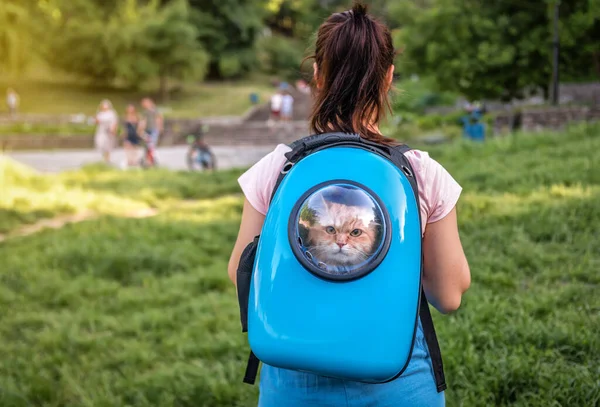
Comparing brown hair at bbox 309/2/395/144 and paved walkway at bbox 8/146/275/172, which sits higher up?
brown hair at bbox 309/2/395/144

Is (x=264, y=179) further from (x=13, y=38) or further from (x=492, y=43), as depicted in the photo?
(x=13, y=38)

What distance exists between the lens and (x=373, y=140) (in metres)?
1.50

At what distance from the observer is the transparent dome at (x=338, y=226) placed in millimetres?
1301

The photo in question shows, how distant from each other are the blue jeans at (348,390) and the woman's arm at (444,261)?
0.57 feet

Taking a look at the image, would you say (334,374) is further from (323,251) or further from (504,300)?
(504,300)

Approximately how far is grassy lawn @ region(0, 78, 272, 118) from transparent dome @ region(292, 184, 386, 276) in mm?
29312

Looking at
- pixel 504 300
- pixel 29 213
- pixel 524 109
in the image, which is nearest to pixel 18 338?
pixel 504 300

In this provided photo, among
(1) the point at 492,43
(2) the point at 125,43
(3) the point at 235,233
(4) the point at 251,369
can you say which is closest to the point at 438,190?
(4) the point at 251,369

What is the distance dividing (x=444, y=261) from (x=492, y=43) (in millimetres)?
16841

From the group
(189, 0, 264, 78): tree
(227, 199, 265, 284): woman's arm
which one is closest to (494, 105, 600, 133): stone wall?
(227, 199, 265, 284): woman's arm

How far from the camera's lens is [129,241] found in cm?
684

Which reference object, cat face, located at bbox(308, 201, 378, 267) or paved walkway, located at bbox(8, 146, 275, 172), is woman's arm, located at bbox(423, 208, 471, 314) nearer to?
cat face, located at bbox(308, 201, 378, 267)

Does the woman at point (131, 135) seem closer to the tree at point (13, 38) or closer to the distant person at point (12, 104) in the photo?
the tree at point (13, 38)

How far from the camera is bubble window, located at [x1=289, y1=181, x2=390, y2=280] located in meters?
1.30
